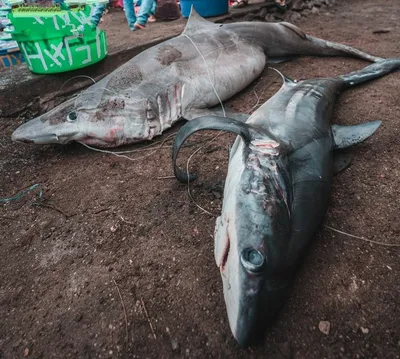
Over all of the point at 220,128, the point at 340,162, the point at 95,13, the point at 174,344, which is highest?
the point at 95,13

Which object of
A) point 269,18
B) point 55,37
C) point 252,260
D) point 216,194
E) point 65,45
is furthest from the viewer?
point 269,18

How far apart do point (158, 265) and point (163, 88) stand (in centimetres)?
210

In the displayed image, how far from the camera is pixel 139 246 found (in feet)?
6.93

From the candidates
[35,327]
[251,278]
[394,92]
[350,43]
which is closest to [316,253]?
[251,278]

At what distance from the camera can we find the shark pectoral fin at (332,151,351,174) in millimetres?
2496

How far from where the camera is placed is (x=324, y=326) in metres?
1.61

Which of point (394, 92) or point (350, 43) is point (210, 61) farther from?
point (350, 43)

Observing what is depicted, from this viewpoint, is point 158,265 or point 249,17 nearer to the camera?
point 158,265

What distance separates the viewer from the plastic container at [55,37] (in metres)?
3.41

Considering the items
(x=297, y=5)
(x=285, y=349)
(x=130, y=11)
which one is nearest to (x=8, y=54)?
(x=130, y=11)

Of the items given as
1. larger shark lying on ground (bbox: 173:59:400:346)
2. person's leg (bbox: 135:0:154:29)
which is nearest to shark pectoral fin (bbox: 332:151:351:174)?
larger shark lying on ground (bbox: 173:59:400:346)

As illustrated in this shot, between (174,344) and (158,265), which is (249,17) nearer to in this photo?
(158,265)

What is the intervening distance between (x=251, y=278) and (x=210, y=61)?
3.00 m

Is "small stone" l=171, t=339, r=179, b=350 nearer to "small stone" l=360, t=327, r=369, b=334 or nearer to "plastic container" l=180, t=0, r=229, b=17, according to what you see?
"small stone" l=360, t=327, r=369, b=334
